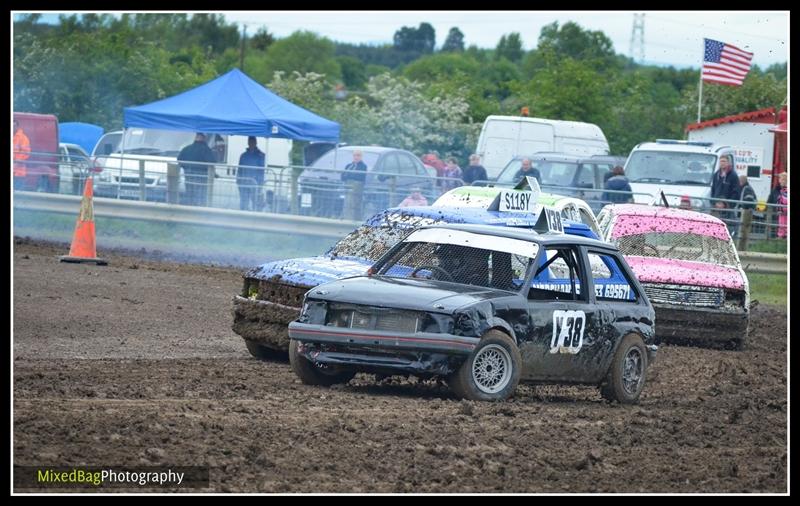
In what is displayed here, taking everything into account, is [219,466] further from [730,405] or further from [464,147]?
[464,147]

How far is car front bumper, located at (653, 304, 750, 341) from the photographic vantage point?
1616cm

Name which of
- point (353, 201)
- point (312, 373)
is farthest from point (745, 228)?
point (312, 373)

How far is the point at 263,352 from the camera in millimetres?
12477

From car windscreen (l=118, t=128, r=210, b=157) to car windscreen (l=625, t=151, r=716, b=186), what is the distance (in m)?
9.40

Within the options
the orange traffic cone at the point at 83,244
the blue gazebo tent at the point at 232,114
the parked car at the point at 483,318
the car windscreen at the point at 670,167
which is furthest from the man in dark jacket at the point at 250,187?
the parked car at the point at 483,318

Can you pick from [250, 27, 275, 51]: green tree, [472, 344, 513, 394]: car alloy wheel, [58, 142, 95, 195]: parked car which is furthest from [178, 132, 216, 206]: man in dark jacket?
[250, 27, 275, 51]: green tree

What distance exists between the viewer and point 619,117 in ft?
153

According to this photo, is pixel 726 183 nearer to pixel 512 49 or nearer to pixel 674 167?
pixel 674 167

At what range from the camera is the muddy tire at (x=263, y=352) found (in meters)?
12.4

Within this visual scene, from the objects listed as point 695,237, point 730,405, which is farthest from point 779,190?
point 730,405

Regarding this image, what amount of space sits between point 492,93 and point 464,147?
56.5 feet

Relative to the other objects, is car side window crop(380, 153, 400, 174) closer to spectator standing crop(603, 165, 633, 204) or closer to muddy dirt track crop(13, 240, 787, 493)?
spectator standing crop(603, 165, 633, 204)

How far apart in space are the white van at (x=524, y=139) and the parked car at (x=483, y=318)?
20.5 metres

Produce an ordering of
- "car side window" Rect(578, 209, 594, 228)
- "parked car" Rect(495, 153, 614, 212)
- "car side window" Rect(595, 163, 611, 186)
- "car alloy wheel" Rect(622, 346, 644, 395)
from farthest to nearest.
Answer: "car side window" Rect(595, 163, 611, 186) < "parked car" Rect(495, 153, 614, 212) < "car side window" Rect(578, 209, 594, 228) < "car alloy wheel" Rect(622, 346, 644, 395)
